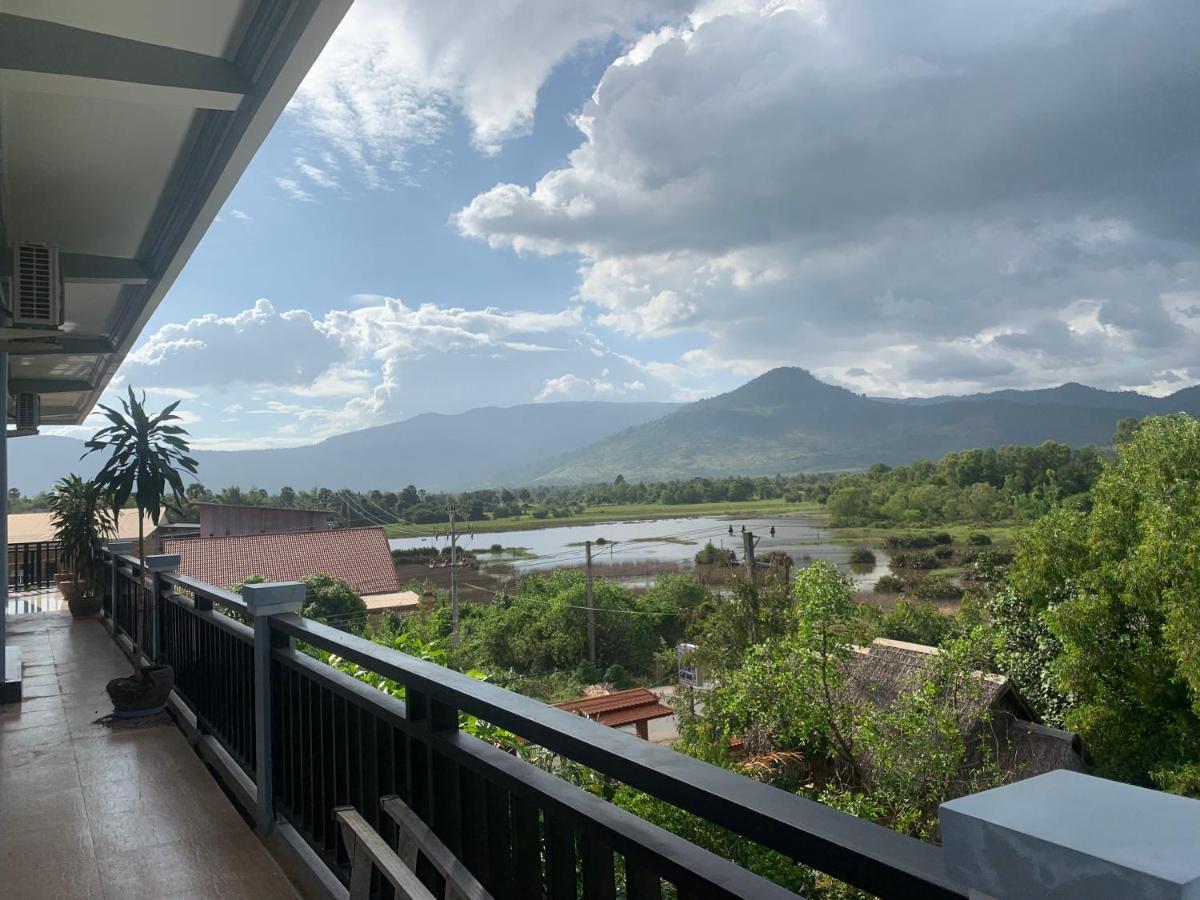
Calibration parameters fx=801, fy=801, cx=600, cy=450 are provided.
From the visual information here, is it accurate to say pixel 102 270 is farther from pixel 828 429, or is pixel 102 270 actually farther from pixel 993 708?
pixel 828 429

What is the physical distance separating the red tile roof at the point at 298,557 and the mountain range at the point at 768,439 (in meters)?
89.6

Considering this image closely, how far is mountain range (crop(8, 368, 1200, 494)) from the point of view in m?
122

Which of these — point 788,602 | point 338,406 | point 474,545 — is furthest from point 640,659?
point 338,406

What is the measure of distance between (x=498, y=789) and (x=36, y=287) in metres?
4.01

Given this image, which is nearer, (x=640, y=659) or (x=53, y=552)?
(x=53, y=552)

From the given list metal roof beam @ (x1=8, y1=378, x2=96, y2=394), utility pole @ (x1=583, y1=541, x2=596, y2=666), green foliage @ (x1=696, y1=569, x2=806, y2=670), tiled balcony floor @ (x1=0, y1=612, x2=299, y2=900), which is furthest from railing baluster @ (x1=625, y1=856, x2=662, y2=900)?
utility pole @ (x1=583, y1=541, x2=596, y2=666)

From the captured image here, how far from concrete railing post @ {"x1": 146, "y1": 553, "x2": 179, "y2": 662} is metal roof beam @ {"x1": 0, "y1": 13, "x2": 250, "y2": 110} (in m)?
2.68

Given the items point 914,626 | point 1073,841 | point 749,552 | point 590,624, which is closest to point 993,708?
point 749,552

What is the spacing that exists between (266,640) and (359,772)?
797mm

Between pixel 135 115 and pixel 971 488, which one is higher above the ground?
pixel 135 115

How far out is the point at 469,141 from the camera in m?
135

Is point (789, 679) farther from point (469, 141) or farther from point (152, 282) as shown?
point (469, 141)

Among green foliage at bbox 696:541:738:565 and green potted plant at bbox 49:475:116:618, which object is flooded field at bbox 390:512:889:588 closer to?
green foliage at bbox 696:541:738:565

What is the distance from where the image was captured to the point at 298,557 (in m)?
29.1
